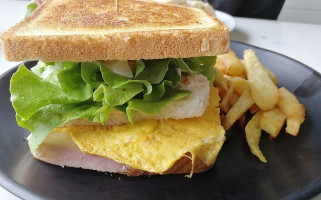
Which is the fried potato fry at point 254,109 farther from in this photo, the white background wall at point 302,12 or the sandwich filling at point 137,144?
the white background wall at point 302,12

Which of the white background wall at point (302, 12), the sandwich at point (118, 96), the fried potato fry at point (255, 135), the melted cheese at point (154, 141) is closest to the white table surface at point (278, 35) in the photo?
the fried potato fry at point (255, 135)

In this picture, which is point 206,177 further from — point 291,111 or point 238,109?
point 291,111

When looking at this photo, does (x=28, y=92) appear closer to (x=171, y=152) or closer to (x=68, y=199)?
(x=68, y=199)

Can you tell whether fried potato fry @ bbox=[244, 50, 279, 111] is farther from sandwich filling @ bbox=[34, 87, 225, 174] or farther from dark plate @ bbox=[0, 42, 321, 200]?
sandwich filling @ bbox=[34, 87, 225, 174]

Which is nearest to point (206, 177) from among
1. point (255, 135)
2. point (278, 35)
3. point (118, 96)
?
point (255, 135)

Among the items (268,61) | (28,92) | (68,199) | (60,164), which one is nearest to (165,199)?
(68,199)

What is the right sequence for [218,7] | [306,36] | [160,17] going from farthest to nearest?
[218,7] → [306,36] → [160,17]
